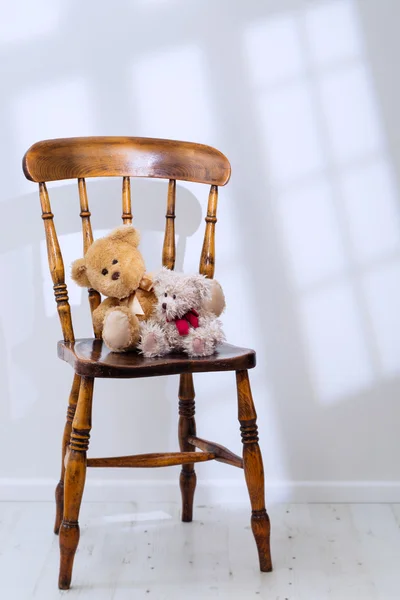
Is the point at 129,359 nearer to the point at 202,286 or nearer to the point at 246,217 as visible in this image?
the point at 202,286

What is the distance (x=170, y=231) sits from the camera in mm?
1688

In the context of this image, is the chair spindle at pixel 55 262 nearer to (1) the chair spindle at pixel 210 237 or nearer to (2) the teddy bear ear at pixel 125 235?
(2) the teddy bear ear at pixel 125 235

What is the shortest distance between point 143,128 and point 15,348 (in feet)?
2.01

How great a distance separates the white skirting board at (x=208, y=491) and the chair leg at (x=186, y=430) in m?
0.13

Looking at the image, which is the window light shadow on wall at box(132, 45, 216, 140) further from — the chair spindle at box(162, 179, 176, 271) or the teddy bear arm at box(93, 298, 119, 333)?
the teddy bear arm at box(93, 298, 119, 333)

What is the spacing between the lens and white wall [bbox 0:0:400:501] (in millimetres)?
1823

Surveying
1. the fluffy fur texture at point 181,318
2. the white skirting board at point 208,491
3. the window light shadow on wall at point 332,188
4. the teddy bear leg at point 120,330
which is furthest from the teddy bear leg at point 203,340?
the white skirting board at point 208,491

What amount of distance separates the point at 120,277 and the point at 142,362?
0.70ft

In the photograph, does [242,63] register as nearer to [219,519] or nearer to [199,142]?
[199,142]

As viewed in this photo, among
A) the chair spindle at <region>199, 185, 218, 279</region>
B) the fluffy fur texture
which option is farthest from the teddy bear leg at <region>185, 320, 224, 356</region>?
the chair spindle at <region>199, 185, 218, 279</region>

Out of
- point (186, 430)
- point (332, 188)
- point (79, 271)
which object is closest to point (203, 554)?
point (186, 430)

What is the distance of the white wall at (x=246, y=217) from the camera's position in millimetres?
1823

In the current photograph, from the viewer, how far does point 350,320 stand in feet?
6.14

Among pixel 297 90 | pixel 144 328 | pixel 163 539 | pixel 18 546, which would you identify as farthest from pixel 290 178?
pixel 18 546
